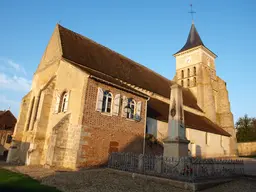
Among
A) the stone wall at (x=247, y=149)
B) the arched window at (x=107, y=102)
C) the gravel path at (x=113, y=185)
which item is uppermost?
the arched window at (x=107, y=102)

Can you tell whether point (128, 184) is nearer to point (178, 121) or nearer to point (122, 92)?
point (178, 121)

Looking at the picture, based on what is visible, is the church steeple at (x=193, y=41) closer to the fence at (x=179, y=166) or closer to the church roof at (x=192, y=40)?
the church roof at (x=192, y=40)

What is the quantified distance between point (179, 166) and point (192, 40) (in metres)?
31.4

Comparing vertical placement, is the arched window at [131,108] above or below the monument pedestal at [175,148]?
above

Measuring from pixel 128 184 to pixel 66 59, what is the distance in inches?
407

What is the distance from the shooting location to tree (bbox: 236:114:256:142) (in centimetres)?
3941

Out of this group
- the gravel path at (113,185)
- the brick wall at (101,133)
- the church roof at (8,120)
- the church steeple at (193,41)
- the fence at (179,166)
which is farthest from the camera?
the church steeple at (193,41)

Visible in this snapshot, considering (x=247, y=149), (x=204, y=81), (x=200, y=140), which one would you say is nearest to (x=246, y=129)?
(x=247, y=149)

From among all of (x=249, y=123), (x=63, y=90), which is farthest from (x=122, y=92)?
(x=249, y=123)

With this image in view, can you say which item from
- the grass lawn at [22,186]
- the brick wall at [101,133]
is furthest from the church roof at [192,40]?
the grass lawn at [22,186]

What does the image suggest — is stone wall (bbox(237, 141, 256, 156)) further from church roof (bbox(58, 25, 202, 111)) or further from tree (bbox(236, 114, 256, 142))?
church roof (bbox(58, 25, 202, 111))

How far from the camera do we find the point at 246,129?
41156 millimetres

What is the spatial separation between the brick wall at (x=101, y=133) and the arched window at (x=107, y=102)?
317mm

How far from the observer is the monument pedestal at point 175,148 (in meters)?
8.52
